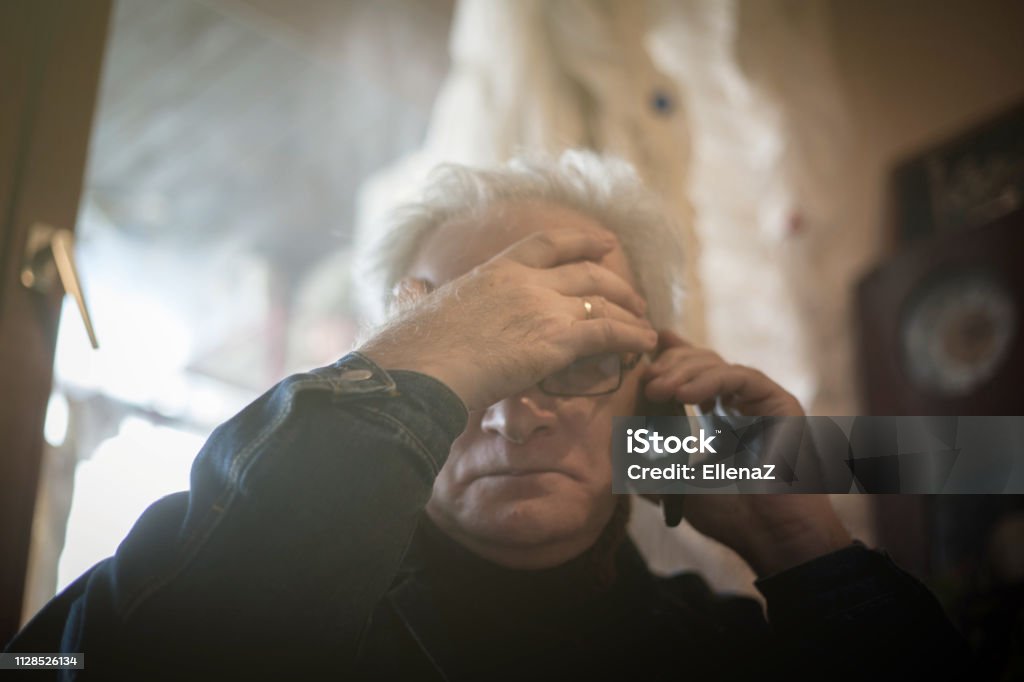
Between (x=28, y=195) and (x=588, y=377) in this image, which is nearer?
(x=588, y=377)

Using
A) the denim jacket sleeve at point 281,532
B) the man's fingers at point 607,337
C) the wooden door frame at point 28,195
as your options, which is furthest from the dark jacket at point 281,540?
the wooden door frame at point 28,195

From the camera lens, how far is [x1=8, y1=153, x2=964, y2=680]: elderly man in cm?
53

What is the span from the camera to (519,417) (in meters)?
0.73

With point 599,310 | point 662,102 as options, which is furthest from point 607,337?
point 662,102

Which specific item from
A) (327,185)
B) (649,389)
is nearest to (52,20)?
(327,185)

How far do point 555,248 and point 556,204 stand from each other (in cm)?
20

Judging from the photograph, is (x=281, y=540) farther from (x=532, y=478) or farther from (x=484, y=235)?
(x=484, y=235)

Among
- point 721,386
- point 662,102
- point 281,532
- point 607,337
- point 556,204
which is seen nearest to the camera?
point 281,532

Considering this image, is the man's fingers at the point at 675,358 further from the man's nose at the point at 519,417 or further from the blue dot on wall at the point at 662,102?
the blue dot on wall at the point at 662,102

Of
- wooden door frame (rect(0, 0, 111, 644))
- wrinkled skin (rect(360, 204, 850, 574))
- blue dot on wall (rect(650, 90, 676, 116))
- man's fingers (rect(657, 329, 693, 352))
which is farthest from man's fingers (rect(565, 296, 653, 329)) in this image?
blue dot on wall (rect(650, 90, 676, 116))

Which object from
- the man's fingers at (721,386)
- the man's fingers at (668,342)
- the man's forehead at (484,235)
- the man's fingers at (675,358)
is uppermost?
the man's forehead at (484,235)

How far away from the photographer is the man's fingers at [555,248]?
71cm

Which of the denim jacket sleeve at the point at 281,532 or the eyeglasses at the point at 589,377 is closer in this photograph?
the denim jacket sleeve at the point at 281,532

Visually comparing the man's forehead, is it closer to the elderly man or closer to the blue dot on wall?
the elderly man
